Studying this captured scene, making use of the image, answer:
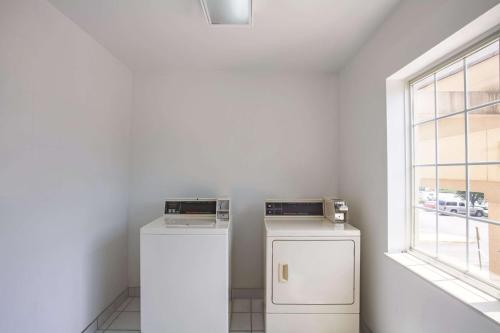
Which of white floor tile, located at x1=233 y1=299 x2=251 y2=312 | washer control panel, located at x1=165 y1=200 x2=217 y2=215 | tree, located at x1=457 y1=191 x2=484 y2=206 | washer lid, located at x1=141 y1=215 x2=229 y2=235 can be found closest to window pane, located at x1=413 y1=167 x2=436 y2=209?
tree, located at x1=457 y1=191 x2=484 y2=206

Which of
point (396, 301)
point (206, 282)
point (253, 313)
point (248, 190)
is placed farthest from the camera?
point (248, 190)

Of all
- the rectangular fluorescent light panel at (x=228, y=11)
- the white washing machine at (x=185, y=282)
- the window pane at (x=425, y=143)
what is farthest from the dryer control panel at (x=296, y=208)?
the rectangular fluorescent light panel at (x=228, y=11)

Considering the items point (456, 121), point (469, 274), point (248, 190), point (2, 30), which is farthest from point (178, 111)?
point (469, 274)

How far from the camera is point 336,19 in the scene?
1.84 metres

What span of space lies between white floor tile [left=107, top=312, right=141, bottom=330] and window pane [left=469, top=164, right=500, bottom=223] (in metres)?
2.50

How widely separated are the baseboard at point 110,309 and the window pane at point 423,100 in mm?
2825

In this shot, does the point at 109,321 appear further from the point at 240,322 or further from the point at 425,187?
the point at 425,187

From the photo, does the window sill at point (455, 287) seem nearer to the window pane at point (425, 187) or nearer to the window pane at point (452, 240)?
the window pane at point (452, 240)

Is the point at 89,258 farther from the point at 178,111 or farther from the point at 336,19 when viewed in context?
the point at 336,19

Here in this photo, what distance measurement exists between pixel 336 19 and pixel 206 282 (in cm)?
205

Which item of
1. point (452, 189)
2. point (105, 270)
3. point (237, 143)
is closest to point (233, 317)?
point (105, 270)

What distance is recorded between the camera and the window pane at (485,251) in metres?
1.21

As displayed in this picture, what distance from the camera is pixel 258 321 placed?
2.34 m

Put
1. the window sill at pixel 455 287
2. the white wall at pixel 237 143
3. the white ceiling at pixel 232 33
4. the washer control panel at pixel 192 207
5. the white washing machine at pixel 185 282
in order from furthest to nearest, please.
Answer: the white wall at pixel 237 143 → the washer control panel at pixel 192 207 → the white washing machine at pixel 185 282 → the white ceiling at pixel 232 33 → the window sill at pixel 455 287
